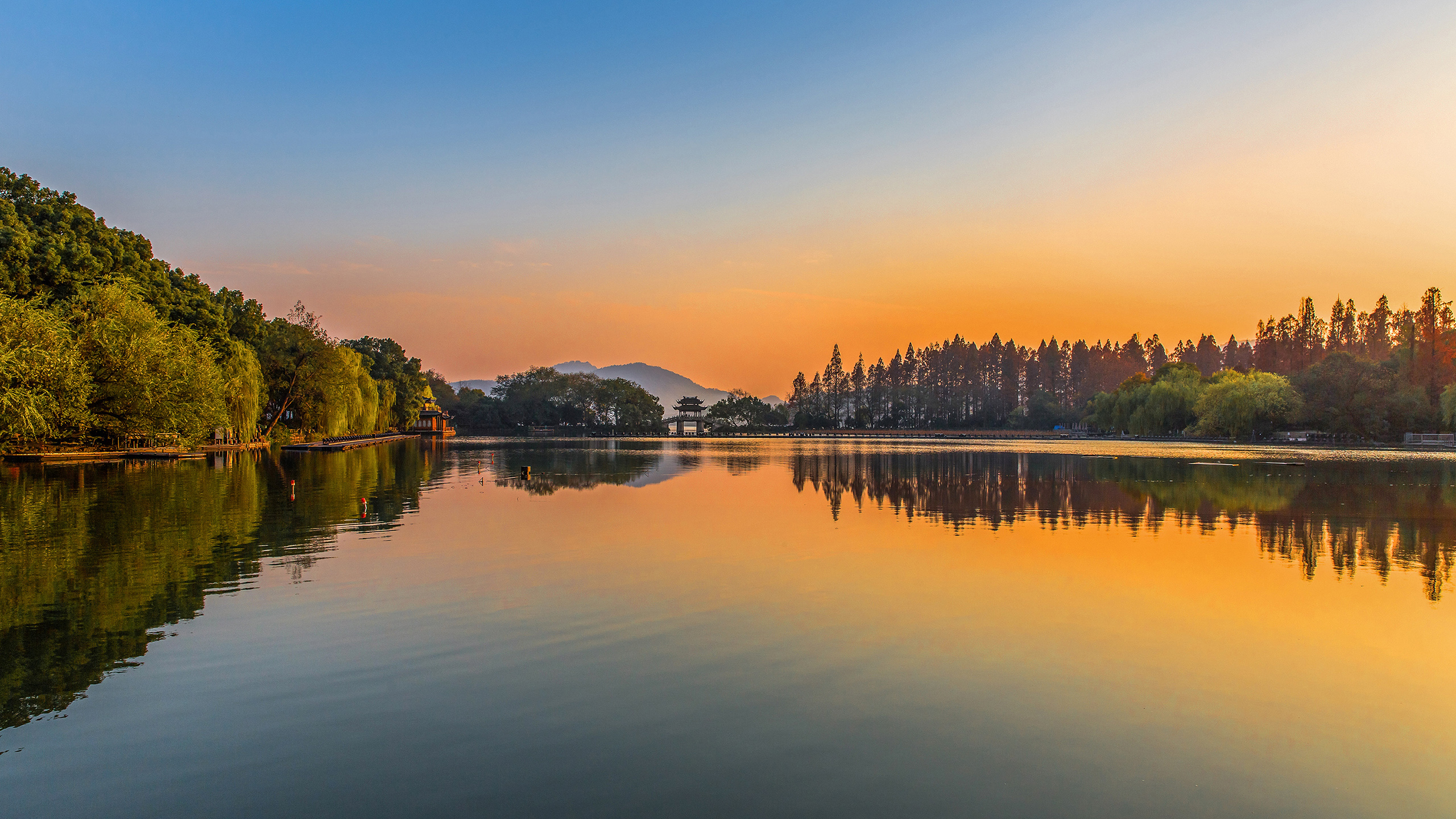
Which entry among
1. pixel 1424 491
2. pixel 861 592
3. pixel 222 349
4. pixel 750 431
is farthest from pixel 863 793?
pixel 750 431

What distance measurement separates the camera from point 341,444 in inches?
2160

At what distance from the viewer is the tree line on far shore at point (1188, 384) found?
235 feet

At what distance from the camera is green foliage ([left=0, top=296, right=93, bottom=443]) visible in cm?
2719

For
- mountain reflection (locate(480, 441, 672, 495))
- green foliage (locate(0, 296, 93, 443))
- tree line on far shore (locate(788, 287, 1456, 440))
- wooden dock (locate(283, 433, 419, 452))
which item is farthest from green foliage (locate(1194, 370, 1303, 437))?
green foliage (locate(0, 296, 93, 443))

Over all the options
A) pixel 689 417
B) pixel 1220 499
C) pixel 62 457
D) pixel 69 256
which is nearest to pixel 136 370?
pixel 62 457

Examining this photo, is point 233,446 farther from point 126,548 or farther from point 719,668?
point 719,668

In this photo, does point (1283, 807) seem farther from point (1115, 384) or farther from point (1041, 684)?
point (1115, 384)

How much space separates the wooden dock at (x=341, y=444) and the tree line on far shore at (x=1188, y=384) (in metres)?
81.1

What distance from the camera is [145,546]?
1369 centimetres

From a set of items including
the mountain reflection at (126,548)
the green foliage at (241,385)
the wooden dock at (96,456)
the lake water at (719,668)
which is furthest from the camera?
the green foliage at (241,385)

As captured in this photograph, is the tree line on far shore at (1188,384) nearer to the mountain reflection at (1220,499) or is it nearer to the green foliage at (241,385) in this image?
the mountain reflection at (1220,499)

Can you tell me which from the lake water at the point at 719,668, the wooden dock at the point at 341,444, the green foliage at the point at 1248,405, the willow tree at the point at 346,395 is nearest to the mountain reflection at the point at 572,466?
the wooden dock at the point at 341,444

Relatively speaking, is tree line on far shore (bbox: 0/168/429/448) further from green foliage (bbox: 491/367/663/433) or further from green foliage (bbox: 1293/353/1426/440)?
green foliage (bbox: 1293/353/1426/440)

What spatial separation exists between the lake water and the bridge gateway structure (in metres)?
118
